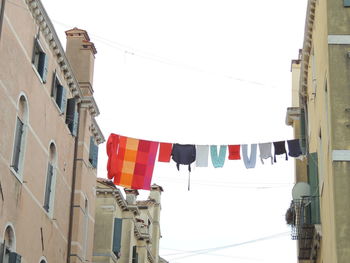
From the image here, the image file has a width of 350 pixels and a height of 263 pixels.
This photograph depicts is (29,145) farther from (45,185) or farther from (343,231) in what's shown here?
(343,231)

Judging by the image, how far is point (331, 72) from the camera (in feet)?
56.3

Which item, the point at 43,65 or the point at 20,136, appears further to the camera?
the point at 43,65

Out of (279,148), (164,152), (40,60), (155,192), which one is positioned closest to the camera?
(40,60)

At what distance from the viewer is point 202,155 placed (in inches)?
922

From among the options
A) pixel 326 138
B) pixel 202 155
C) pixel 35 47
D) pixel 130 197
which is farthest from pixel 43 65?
pixel 130 197

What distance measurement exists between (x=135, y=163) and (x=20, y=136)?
4.41m

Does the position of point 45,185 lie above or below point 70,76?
below

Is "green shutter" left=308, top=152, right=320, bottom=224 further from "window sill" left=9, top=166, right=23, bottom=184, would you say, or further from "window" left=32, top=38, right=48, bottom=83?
"window" left=32, top=38, right=48, bottom=83

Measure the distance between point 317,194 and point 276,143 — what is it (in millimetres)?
3287

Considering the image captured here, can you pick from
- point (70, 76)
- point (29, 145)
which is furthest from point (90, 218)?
point (29, 145)

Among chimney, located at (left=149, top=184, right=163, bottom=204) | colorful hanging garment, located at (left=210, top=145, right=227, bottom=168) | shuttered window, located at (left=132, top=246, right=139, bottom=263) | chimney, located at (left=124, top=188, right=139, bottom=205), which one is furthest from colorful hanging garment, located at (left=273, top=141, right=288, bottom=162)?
chimney, located at (left=149, top=184, right=163, bottom=204)

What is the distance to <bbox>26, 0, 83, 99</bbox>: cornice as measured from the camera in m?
21.4

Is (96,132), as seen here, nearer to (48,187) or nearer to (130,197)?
(48,187)

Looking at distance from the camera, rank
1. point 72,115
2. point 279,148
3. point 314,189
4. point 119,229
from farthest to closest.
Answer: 1. point 119,229
2. point 72,115
3. point 279,148
4. point 314,189
